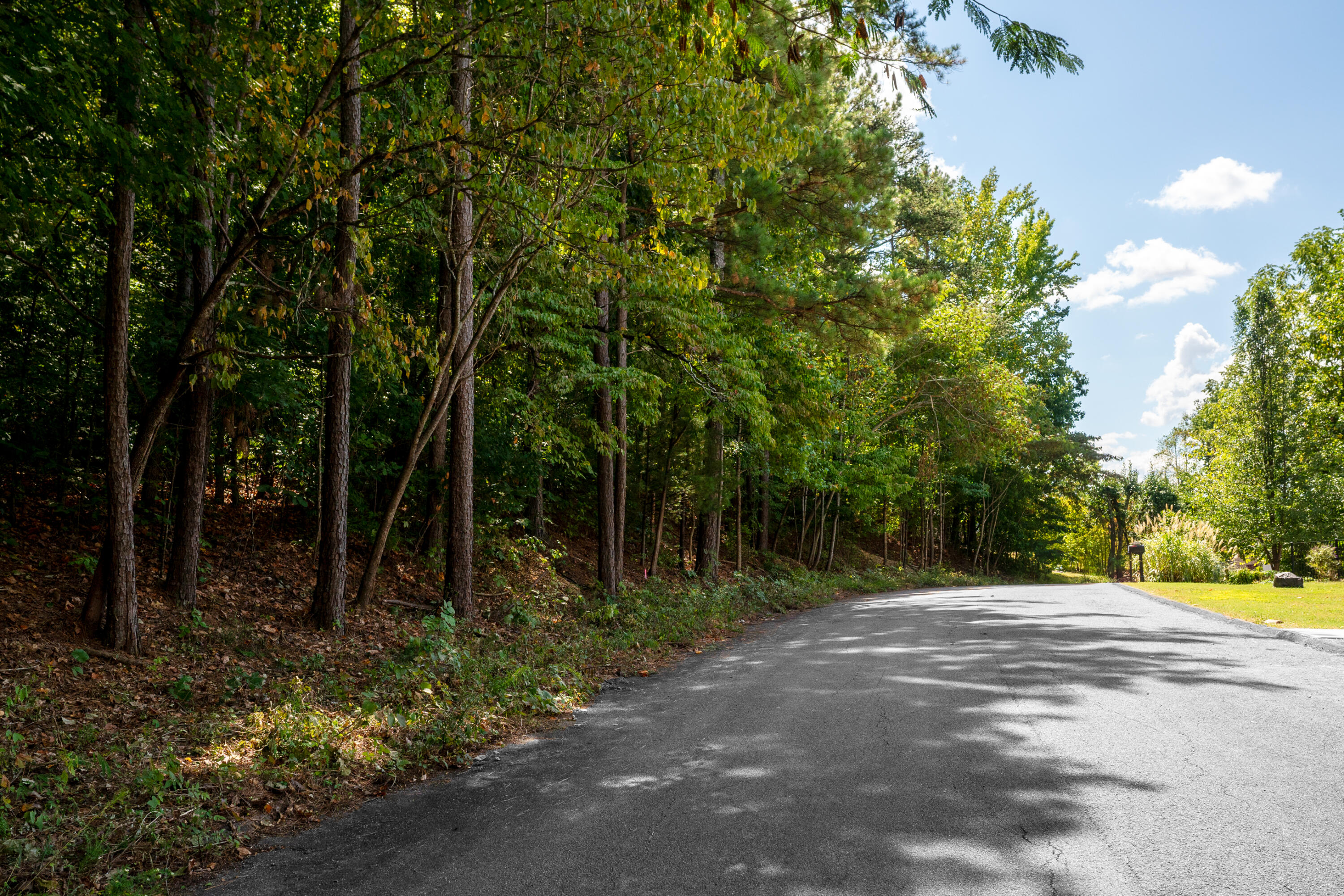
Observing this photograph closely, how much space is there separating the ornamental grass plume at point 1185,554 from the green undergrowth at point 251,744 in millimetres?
19339

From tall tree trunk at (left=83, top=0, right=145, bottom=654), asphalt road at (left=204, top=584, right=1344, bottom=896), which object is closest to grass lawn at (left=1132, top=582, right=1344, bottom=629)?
asphalt road at (left=204, top=584, right=1344, bottom=896)

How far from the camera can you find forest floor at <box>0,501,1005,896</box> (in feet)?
12.6

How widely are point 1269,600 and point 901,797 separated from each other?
42.8 ft

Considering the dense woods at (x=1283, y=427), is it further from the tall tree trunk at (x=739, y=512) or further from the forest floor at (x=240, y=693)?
the forest floor at (x=240, y=693)

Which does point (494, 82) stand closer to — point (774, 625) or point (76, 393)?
point (76, 393)

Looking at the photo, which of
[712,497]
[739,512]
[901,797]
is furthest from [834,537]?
[901,797]

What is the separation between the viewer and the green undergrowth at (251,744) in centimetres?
363

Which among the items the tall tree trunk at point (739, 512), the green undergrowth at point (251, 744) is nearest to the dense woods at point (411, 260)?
the green undergrowth at point (251, 744)

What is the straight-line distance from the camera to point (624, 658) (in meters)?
9.55

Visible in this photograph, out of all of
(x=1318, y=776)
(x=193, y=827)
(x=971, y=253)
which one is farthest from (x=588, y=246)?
(x=971, y=253)

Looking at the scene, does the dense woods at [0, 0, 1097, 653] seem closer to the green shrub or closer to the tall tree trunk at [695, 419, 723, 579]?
the tall tree trunk at [695, 419, 723, 579]

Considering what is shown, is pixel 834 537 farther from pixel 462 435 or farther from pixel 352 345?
pixel 352 345

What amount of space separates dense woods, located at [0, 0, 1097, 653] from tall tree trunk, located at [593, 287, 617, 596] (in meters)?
0.07

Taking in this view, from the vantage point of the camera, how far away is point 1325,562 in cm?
2272
